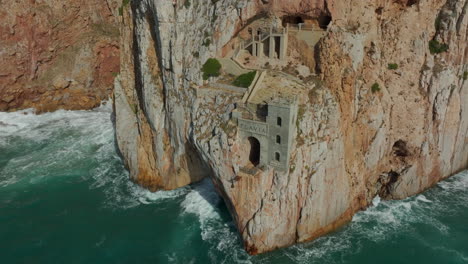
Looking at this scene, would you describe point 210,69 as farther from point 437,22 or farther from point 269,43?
point 437,22

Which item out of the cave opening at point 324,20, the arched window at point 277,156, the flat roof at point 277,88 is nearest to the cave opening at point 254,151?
the arched window at point 277,156

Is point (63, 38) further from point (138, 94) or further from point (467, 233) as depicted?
point (467, 233)

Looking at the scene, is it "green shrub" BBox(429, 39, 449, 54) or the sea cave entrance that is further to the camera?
the sea cave entrance

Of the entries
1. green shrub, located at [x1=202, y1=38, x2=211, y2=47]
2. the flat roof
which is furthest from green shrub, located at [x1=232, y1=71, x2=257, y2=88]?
green shrub, located at [x1=202, y1=38, x2=211, y2=47]

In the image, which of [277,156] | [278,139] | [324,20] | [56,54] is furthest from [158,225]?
[56,54]

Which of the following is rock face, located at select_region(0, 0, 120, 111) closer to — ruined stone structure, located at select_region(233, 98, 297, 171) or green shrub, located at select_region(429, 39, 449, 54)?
ruined stone structure, located at select_region(233, 98, 297, 171)

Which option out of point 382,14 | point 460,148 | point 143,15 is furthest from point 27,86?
point 460,148

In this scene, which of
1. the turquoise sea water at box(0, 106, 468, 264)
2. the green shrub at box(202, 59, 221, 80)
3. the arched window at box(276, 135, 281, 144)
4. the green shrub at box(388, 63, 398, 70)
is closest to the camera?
the arched window at box(276, 135, 281, 144)
